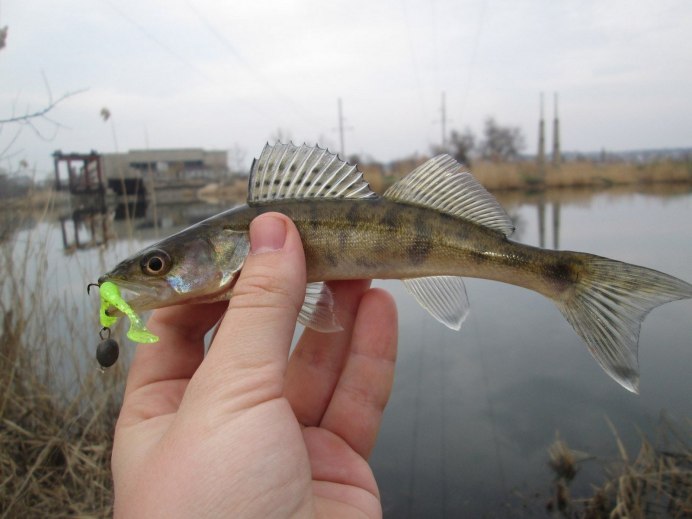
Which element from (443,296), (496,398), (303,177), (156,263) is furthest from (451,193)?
(496,398)

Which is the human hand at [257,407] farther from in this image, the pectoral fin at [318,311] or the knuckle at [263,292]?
the pectoral fin at [318,311]

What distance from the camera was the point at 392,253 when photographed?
2562 mm

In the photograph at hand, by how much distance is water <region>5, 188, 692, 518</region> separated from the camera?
507 cm

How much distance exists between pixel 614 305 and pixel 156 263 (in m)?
2.17

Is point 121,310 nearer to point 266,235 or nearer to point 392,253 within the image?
point 266,235

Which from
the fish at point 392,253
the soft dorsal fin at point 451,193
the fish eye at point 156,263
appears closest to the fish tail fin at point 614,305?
the fish at point 392,253

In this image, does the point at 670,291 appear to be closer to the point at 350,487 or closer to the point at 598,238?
the point at 350,487

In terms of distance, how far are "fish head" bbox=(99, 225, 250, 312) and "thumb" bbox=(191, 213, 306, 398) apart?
0.75 feet

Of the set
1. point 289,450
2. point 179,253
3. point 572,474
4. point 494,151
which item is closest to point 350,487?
point 289,450

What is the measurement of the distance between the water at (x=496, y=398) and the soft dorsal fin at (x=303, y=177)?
11.4 ft

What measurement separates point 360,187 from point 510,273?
3.01 feet

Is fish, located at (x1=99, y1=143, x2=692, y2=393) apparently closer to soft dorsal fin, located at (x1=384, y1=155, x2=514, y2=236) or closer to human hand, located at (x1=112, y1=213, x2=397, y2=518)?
soft dorsal fin, located at (x1=384, y1=155, x2=514, y2=236)

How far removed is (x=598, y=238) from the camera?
44.4 feet

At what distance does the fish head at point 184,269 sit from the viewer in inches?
90.0
